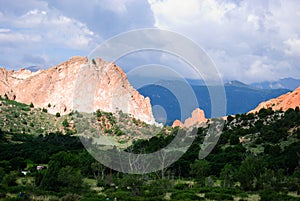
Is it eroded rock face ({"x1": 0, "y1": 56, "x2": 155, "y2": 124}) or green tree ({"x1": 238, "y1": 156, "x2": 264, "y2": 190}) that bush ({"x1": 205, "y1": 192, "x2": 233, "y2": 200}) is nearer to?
green tree ({"x1": 238, "y1": 156, "x2": 264, "y2": 190})

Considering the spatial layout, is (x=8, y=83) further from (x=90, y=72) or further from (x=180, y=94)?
(x=180, y=94)

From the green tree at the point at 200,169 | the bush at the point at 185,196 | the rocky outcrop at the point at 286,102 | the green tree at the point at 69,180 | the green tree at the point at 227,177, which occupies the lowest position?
the bush at the point at 185,196

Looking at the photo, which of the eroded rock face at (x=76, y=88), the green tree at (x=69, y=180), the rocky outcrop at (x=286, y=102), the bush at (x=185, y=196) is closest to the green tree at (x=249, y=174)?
the bush at (x=185, y=196)

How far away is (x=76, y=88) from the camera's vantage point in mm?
85375

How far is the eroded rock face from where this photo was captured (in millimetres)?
79375

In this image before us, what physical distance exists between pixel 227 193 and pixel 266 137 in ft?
88.3

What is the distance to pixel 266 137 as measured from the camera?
4978cm

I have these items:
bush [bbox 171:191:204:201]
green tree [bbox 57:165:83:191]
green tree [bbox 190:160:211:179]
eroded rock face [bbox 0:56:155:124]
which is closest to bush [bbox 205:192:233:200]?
bush [bbox 171:191:204:201]

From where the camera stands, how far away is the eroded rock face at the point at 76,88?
79375mm

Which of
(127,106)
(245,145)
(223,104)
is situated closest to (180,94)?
(223,104)

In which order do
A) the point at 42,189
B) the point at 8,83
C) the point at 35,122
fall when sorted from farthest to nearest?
the point at 8,83
the point at 35,122
the point at 42,189

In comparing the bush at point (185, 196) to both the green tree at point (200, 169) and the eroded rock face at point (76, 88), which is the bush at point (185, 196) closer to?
Answer: the green tree at point (200, 169)

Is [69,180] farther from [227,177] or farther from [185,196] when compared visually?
[227,177]

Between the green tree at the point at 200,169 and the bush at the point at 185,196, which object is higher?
the green tree at the point at 200,169
